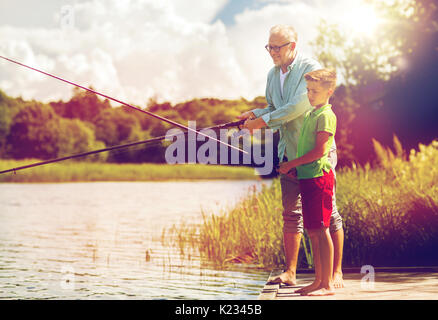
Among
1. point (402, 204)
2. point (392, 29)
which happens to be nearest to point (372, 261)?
point (402, 204)

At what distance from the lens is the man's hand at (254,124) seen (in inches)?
185

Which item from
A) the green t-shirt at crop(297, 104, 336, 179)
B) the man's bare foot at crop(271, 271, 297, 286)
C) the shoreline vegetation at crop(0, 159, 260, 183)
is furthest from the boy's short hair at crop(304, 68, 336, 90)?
the shoreline vegetation at crop(0, 159, 260, 183)

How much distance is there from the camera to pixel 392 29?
18.0 meters

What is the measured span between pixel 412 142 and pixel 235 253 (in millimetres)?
10585

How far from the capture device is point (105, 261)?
8.81 meters

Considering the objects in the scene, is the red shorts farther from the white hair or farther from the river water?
the river water

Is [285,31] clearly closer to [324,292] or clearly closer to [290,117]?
[290,117]

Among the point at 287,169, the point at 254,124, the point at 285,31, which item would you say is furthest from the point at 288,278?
the point at 285,31

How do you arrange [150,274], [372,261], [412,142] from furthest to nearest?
[412,142]
[150,274]
[372,261]

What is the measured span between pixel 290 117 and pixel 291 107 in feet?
0.25
